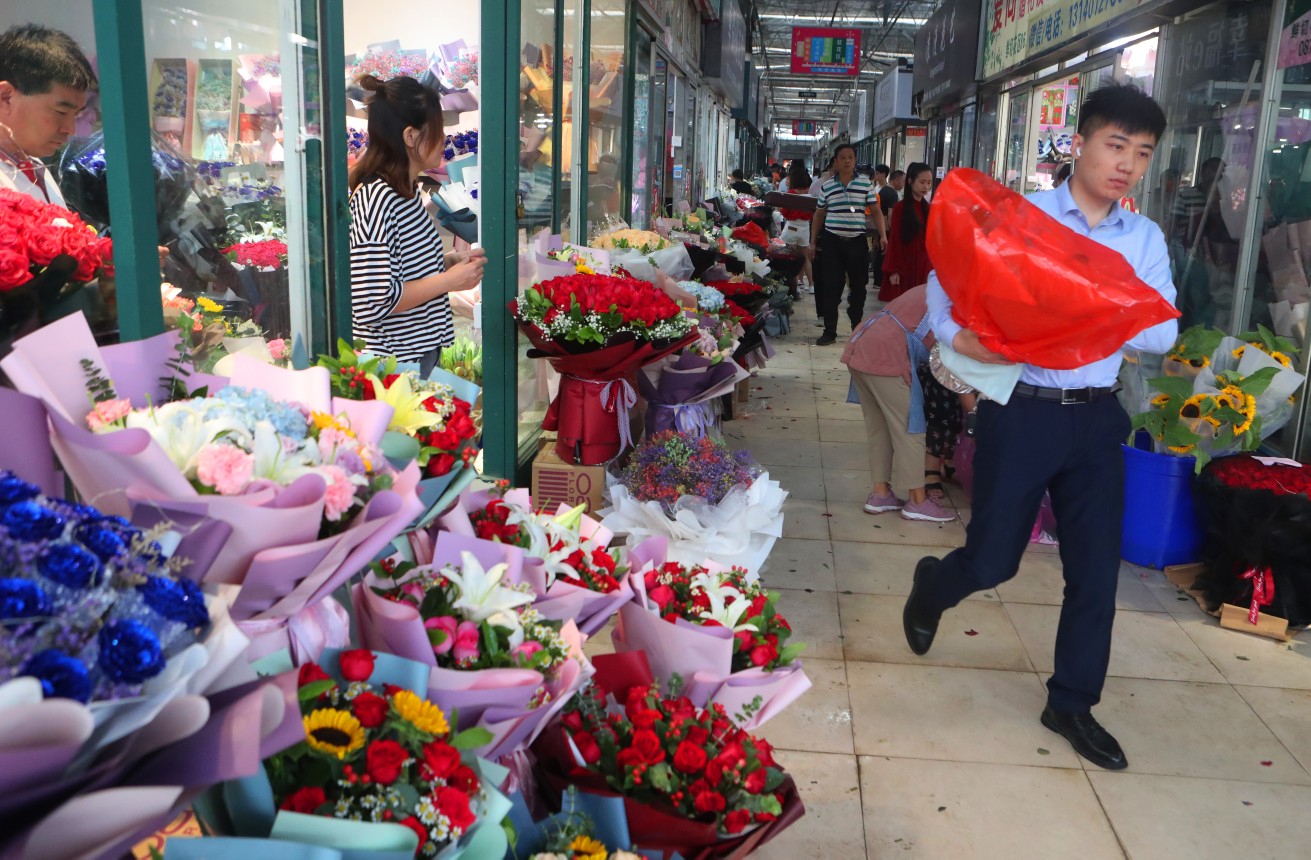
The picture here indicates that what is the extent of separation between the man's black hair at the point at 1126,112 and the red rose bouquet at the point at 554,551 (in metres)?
1.76

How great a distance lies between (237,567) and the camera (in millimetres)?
1192

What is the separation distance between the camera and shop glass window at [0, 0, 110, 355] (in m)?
1.68

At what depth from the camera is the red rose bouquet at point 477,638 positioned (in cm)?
144

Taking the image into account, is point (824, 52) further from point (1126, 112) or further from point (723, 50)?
point (1126, 112)

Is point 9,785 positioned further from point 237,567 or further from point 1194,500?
point 1194,500

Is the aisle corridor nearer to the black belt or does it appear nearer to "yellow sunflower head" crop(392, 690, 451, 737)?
the black belt

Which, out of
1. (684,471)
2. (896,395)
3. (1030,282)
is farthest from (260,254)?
(896,395)

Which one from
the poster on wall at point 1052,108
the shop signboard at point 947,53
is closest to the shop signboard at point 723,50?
the shop signboard at point 947,53

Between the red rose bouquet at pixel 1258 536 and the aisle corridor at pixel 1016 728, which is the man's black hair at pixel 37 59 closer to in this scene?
the aisle corridor at pixel 1016 728

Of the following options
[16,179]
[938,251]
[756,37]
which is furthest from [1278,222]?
[756,37]

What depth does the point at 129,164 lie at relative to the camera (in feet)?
5.52

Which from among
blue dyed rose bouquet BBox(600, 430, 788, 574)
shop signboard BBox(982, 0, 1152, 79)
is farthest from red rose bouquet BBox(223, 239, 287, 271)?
shop signboard BBox(982, 0, 1152, 79)

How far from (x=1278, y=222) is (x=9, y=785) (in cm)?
524

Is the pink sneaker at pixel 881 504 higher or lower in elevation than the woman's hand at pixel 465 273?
lower
